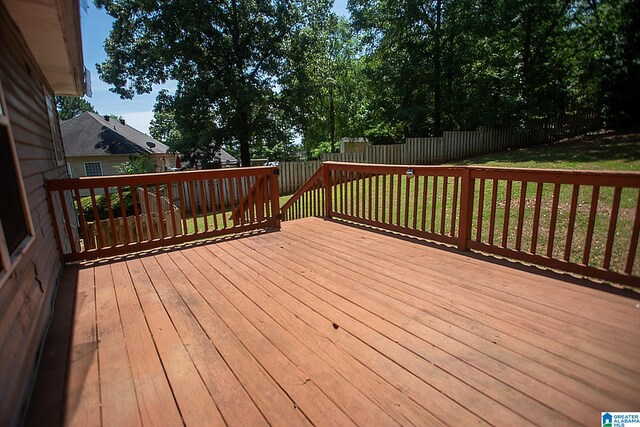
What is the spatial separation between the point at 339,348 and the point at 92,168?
20756 millimetres

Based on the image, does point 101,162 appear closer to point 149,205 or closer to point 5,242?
point 149,205

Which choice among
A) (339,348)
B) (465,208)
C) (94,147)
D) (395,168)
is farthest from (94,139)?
(339,348)

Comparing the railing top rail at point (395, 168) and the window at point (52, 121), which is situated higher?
the window at point (52, 121)

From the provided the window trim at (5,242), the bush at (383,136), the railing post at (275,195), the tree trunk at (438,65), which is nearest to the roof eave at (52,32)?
the window trim at (5,242)

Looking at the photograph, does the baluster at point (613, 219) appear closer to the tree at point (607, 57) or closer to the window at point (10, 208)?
the window at point (10, 208)

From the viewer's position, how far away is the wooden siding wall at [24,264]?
1.43m

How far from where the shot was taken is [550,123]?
14.0 metres

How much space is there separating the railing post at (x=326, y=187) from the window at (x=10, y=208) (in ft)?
12.1

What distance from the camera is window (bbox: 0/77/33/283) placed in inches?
65.6

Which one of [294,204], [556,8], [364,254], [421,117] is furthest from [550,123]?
[364,254]

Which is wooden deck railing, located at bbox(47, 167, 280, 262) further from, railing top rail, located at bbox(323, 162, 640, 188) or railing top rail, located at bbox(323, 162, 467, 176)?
railing top rail, located at bbox(323, 162, 640, 188)

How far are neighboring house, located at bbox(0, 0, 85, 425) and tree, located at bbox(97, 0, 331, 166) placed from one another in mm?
8482

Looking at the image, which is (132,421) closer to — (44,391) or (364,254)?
(44,391)

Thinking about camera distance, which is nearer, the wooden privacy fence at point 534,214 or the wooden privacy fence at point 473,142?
the wooden privacy fence at point 534,214
